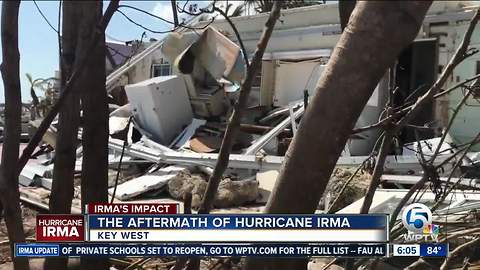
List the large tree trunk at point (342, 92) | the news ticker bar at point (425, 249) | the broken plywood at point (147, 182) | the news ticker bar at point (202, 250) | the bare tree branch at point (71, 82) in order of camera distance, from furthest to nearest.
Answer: the broken plywood at point (147, 182) < the news ticker bar at point (425, 249) < the news ticker bar at point (202, 250) < the bare tree branch at point (71, 82) < the large tree trunk at point (342, 92)

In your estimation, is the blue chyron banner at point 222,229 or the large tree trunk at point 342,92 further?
the blue chyron banner at point 222,229

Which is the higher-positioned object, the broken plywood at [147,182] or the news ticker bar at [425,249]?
the news ticker bar at [425,249]

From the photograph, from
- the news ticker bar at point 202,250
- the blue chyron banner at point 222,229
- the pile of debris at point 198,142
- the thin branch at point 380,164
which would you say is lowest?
the pile of debris at point 198,142

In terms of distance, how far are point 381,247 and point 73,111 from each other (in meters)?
1.63

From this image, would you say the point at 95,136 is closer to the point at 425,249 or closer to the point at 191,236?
the point at 191,236

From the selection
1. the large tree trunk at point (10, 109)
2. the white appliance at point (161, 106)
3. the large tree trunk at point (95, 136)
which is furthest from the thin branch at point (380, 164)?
the white appliance at point (161, 106)

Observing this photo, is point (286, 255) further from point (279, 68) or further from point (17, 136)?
point (279, 68)

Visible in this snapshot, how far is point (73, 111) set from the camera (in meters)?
2.40

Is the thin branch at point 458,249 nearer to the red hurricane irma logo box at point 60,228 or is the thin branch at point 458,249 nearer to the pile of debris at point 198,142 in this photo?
the red hurricane irma logo box at point 60,228

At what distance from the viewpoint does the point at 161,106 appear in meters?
10.4

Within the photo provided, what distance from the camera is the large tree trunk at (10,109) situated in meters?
2.23

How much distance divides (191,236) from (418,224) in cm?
147

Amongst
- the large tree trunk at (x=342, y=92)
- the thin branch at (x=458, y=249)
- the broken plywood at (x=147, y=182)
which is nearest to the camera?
the large tree trunk at (x=342, y=92)

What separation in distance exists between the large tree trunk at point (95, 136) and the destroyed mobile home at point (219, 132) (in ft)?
12.0
